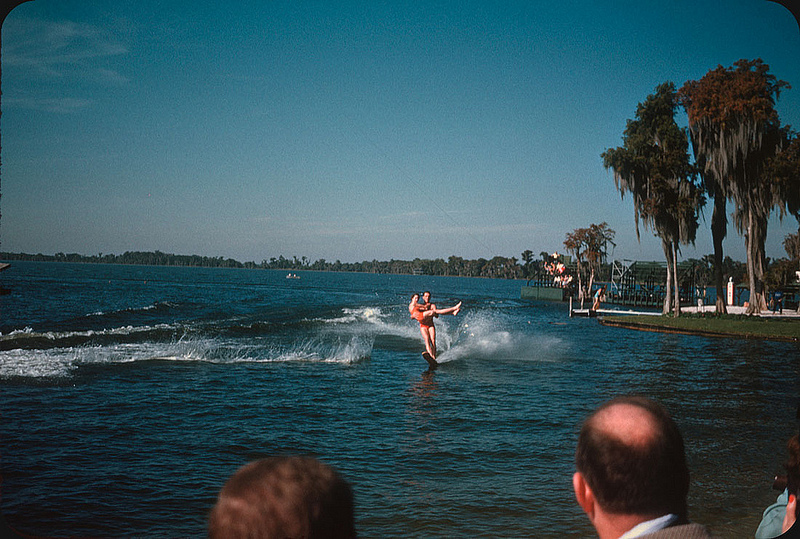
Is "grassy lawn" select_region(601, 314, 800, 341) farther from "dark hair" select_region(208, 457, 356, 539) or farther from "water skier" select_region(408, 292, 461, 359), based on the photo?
"dark hair" select_region(208, 457, 356, 539)

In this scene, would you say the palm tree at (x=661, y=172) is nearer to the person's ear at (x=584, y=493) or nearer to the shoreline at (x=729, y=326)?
the shoreline at (x=729, y=326)

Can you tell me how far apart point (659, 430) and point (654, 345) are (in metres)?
27.2

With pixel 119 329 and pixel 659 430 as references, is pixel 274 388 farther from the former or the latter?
pixel 119 329

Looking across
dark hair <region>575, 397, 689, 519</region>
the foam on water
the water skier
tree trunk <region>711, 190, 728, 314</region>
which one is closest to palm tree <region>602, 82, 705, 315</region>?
tree trunk <region>711, 190, 728, 314</region>

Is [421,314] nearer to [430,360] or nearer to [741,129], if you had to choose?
[430,360]

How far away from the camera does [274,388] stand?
15.9m

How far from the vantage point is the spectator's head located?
5.51 feet

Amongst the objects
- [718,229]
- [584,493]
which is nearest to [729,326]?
[718,229]

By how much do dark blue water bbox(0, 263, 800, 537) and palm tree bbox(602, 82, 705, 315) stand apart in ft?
35.5

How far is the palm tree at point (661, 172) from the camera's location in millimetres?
34312

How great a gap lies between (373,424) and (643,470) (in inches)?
420

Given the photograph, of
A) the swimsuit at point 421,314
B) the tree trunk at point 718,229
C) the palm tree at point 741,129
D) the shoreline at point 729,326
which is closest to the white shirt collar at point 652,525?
the swimsuit at point 421,314

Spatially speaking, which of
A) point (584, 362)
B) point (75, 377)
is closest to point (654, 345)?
point (584, 362)

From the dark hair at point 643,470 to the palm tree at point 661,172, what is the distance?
34.9 metres
